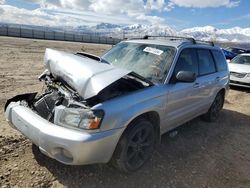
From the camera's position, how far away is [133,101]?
3396mm

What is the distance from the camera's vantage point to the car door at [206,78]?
17.1ft

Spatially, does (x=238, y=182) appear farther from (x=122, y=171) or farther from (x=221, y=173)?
(x=122, y=171)

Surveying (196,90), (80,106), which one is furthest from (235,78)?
(80,106)

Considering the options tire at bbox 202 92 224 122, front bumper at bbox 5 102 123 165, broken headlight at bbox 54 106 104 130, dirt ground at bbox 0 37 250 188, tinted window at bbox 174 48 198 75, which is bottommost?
dirt ground at bbox 0 37 250 188

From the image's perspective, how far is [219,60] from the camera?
20.4 feet

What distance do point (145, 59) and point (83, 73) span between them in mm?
1440

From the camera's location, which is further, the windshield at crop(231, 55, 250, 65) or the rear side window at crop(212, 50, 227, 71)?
the windshield at crop(231, 55, 250, 65)

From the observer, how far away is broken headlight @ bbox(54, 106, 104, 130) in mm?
3014

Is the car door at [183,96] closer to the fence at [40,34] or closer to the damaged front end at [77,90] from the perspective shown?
the damaged front end at [77,90]

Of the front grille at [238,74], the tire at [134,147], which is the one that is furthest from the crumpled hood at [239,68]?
the tire at [134,147]

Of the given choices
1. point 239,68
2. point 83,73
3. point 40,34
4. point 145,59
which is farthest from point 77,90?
point 40,34

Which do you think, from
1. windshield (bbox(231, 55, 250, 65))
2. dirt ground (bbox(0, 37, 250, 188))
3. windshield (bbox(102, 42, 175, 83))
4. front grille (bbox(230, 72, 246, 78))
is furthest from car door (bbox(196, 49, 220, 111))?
windshield (bbox(231, 55, 250, 65))

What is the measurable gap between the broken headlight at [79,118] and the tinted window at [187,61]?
5.87ft

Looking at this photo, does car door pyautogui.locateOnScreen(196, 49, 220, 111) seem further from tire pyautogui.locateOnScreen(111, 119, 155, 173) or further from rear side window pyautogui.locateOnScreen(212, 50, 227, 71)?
tire pyautogui.locateOnScreen(111, 119, 155, 173)
